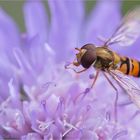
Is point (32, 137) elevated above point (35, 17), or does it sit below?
below

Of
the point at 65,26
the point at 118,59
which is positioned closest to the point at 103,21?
the point at 65,26

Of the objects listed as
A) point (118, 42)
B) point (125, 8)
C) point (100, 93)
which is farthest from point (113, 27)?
point (125, 8)

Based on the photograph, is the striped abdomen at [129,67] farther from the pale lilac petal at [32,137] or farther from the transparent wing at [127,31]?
the pale lilac petal at [32,137]

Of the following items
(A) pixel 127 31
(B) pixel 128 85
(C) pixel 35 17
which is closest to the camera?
(B) pixel 128 85

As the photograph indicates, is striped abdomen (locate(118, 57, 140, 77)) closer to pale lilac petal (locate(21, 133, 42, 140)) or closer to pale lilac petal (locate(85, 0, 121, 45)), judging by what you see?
pale lilac petal (locate(85, 0, 121, 45))

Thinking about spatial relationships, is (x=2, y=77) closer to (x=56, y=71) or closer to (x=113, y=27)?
(x=56, y=71)

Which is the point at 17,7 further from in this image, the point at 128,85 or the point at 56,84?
the point at 128,85

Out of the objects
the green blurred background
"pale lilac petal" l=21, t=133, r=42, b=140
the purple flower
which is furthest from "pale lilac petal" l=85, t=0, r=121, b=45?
the green blurred background
